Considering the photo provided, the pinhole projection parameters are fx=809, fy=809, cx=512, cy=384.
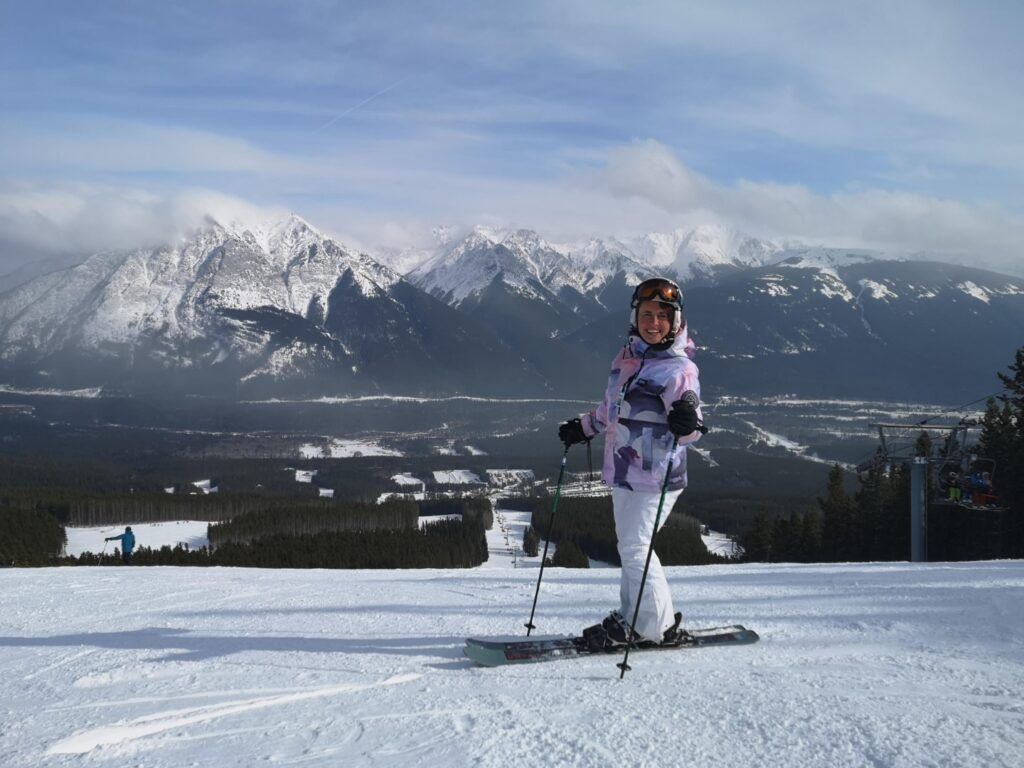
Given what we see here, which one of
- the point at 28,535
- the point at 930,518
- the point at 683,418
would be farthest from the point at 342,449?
the point at 683,418

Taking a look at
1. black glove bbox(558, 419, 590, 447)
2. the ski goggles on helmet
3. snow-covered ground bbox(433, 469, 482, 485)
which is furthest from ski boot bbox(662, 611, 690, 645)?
snow-covered ground bbox(433, 469, 482, 485)

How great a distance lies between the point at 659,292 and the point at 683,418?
2.80 feet

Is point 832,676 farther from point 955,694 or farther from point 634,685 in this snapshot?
point 634,685

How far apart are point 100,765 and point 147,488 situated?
98.7 m

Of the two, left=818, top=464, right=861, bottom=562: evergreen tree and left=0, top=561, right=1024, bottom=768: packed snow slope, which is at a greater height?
left=0, top=561, right=1024, bottom=768: packed snow slope

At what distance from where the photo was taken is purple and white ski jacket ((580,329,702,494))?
502 cm

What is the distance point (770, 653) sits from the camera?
4875 mm

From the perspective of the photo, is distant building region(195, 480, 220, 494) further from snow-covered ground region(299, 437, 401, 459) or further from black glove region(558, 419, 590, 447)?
black glove region(558, 419, 590, 447)

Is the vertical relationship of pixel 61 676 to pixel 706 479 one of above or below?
above

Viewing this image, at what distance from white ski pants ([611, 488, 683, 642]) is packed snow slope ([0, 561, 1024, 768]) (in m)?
0.22

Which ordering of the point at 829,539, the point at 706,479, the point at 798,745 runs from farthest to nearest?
the point at 706,479, the point at 829,539, the point at 798,745

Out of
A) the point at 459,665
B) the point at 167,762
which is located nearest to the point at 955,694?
the point at 459,665

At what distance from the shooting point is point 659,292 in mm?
5090

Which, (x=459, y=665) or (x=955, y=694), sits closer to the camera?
(x=955, y=694)
